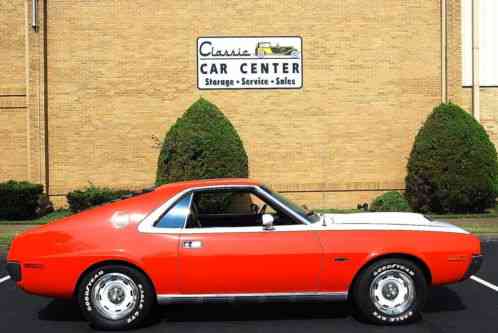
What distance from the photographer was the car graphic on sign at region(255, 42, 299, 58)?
17.1 m

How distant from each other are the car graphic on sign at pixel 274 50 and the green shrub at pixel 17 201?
7.20 m

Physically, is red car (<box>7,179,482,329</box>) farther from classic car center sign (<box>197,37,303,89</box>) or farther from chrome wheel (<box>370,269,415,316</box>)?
classic car center sign (<box>197,37,303,89</box>)

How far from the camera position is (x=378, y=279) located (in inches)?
241

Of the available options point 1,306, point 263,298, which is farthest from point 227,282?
point 1,306

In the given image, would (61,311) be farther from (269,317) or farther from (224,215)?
(269,317)

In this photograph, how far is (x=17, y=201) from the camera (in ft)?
52.9

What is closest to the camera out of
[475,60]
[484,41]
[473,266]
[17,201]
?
[473,266]

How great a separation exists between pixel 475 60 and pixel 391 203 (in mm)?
5555

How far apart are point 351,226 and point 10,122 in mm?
13780

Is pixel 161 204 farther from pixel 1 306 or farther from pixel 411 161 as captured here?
pixel 411 161

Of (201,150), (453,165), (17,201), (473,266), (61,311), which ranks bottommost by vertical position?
(61,311)

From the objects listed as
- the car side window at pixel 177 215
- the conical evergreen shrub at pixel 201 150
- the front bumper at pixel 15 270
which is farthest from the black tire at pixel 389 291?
the conical evergreen shrub at pixel 201 150

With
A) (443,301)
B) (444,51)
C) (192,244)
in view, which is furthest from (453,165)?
(192,244)

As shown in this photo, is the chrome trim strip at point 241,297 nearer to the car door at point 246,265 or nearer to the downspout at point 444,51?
the car door at point 246,265
